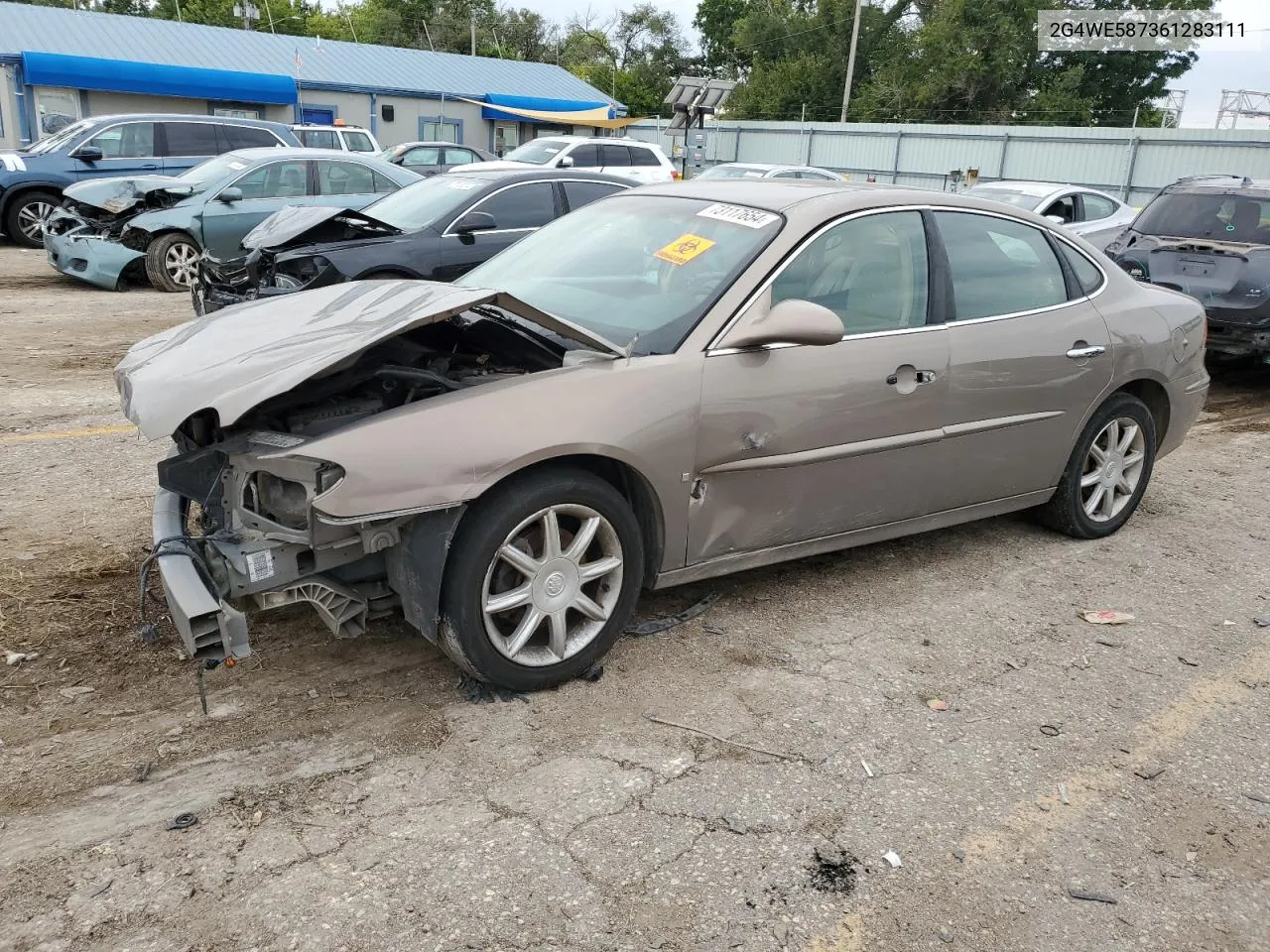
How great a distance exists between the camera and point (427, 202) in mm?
9180

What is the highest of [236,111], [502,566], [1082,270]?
[236,111]

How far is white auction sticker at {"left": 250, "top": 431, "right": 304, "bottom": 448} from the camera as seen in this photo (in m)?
3.10

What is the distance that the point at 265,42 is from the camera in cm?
3441

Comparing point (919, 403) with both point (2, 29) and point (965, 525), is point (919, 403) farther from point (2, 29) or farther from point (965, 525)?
point (2, 29)

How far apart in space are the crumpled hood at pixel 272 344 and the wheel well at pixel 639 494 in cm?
39

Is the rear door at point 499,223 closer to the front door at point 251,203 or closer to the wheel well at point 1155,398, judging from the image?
the front door at point 251,203

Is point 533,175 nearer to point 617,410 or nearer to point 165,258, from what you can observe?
point 165,258

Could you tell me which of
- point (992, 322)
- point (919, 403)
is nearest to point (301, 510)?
point (919, 403)

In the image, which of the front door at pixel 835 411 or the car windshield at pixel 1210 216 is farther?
the car windshield at pixel 1210 216

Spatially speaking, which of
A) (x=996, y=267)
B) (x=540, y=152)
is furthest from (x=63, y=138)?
(x=996, y=267)

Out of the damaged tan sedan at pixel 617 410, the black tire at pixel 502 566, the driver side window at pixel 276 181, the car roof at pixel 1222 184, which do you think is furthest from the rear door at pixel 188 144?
the black tire at pixel 502 566

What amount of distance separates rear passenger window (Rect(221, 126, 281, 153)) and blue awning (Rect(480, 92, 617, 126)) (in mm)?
23067

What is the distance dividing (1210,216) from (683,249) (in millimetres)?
7855

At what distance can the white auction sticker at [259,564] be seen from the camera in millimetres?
3094
